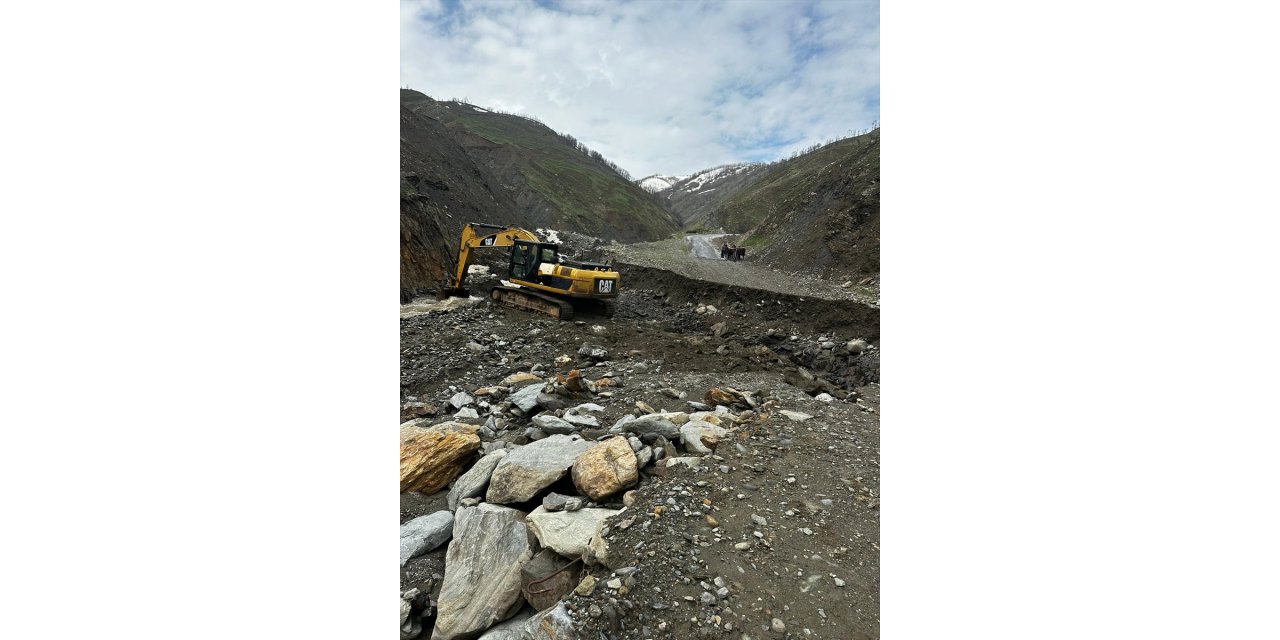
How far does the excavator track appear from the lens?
1037 centimetres

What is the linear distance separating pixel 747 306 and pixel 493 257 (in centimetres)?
1001

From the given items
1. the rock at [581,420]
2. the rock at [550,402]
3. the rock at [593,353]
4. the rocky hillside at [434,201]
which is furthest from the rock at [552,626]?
the rocky hillside at [434,201]

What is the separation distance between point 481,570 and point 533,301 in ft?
27.1

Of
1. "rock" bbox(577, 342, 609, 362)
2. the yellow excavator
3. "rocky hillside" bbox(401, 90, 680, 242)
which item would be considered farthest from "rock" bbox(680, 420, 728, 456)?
"rocky hillside" bbox(401, 90, 680, 242)

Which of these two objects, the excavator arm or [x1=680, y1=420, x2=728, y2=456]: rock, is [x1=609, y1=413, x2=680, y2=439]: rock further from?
the excavator arm

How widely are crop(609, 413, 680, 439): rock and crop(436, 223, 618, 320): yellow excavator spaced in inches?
237

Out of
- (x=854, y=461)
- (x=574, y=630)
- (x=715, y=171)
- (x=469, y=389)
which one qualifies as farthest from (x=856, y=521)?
(x=715, y=171)

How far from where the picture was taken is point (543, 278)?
34.9 ft

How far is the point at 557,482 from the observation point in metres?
3.51

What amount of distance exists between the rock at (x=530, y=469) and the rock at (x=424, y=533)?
322 millimetres


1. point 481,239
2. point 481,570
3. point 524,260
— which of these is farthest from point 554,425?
point 481,239

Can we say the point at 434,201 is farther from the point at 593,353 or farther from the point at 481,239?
the point at 593,353

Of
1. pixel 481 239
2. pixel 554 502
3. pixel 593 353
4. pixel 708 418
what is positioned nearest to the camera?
pixel 554 502

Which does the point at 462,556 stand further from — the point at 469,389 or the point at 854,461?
the point at 469,389
